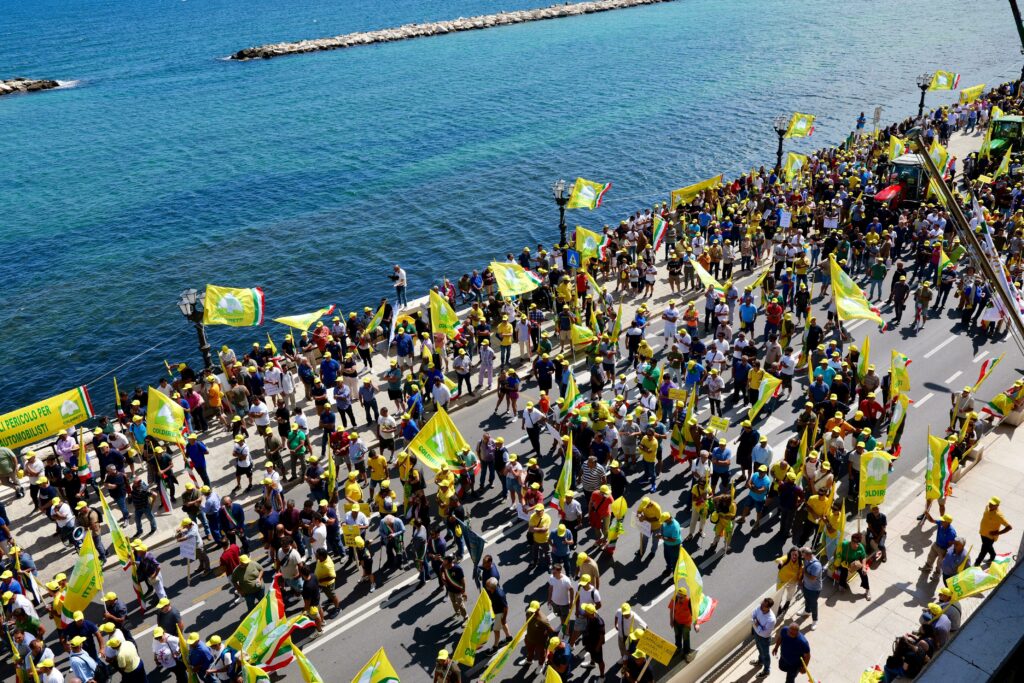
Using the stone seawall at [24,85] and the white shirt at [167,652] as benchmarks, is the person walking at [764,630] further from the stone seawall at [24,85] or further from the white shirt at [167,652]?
the stone seawall at [24,85]

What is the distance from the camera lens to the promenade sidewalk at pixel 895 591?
531 inches

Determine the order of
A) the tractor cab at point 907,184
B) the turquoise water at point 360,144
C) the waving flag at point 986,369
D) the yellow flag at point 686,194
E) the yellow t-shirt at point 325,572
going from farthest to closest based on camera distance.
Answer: the turquoise water at point 360,144, the yellow flag at point 686,194, the tractor cab at point 907,184, the waving flag at point 986,369, the yellow t-shirt at point 325,572

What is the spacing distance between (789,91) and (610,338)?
62154 mm

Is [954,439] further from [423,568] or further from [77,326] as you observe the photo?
[77,326]

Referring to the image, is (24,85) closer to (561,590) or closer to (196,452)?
(196,452)

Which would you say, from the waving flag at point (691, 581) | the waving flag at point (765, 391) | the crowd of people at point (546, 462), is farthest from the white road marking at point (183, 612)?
the waving flag at point (765, 391)

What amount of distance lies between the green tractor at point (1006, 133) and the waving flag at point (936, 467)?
31.8 metres

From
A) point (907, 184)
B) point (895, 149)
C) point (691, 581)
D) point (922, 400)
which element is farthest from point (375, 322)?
point (895, 149)

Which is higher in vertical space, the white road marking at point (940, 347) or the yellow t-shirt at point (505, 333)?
the yellow t-shirt at point (505, 333)

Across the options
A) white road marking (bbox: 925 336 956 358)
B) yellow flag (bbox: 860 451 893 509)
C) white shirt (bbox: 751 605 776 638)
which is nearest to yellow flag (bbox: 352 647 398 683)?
white shirt (bbox: 751 605 776 638)

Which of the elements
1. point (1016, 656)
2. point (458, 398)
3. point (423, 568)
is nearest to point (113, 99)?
point (458, 398)

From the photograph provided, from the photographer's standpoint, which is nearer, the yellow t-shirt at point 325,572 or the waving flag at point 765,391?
the yellow t-shirt at point 325,572

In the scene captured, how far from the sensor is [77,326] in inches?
1479

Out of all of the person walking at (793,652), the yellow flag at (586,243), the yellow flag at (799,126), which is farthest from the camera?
the yellow flag at (799,126)
